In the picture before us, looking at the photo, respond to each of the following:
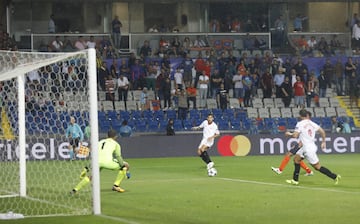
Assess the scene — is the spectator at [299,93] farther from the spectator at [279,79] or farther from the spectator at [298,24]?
the spectator at [298,24]

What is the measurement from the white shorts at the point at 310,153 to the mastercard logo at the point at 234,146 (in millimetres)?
14563

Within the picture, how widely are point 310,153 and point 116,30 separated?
79.4 feet

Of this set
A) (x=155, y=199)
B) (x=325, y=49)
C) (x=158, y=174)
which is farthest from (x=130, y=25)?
(x=155, y=199)

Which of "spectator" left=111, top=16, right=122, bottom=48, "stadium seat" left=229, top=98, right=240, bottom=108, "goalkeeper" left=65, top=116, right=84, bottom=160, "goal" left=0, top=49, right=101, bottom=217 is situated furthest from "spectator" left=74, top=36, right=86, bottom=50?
"goalkeeper" left=65, top=116, right=84, bottom=160

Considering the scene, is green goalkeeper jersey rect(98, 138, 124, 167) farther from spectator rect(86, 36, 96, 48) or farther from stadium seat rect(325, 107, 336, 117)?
stadium seat rect(325, 107, 336, 117)

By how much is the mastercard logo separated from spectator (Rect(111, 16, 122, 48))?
10412 mm

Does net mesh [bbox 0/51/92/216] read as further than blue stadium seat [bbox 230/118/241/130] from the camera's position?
No

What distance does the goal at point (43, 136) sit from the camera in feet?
54.9

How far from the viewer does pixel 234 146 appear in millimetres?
37375

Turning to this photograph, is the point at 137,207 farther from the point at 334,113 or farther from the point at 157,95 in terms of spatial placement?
the point at 334,113

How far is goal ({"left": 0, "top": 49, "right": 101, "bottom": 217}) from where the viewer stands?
659 inches

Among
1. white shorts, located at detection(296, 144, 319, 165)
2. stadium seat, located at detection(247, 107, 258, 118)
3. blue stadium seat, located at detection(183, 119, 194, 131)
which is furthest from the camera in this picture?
stadium seat, located at detection(247, 107, 258, 118)

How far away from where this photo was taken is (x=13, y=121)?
2481 cm

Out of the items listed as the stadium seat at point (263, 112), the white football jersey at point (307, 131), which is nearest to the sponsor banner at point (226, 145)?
the stadium seat at point (263, 112)
